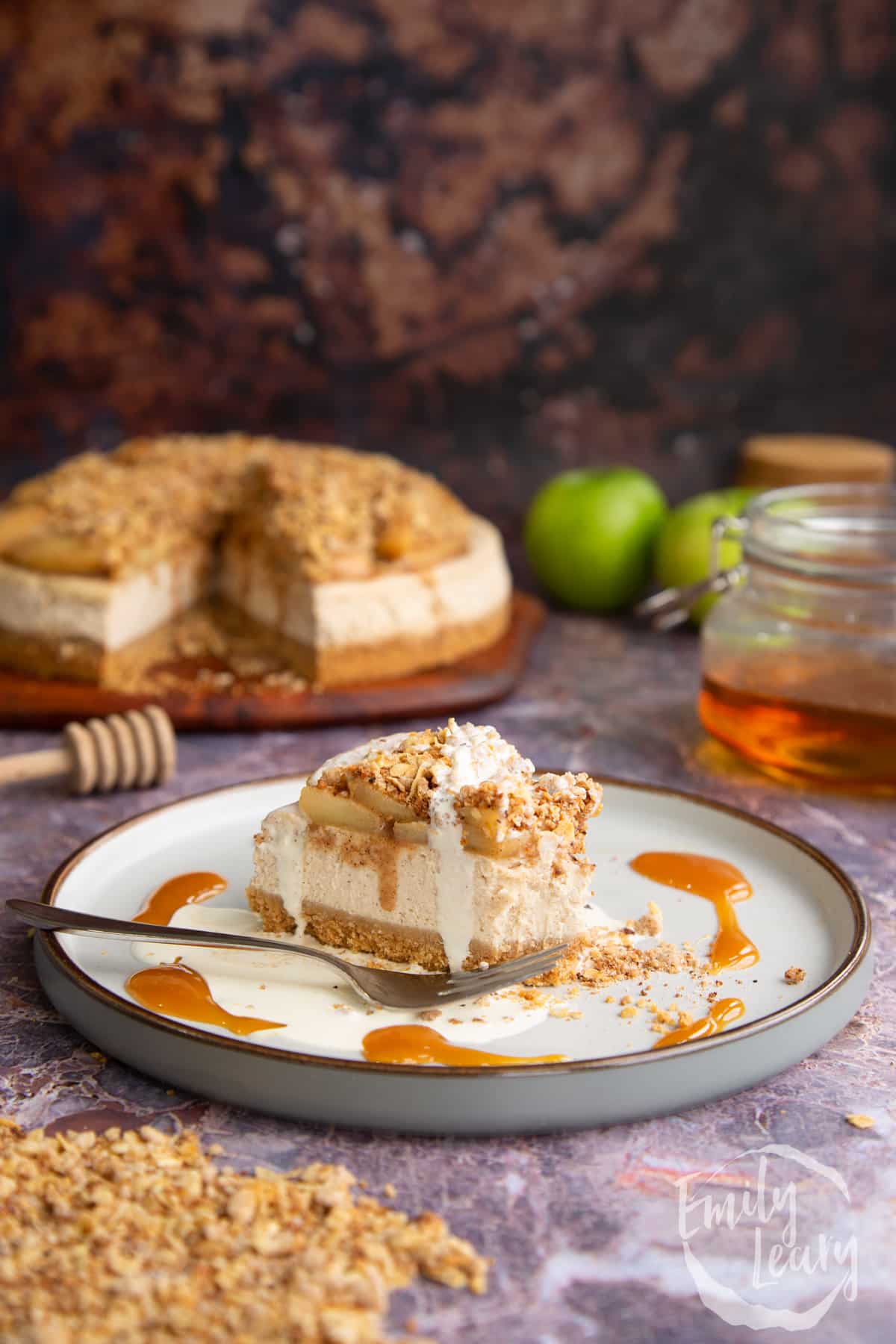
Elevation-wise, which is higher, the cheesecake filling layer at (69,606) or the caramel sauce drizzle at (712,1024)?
the cheesecake filling layer at (69,606)

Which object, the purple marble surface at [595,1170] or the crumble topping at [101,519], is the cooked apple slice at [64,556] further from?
the purple marble surface at [595,1170]

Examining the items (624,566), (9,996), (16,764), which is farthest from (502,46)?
(9,996)

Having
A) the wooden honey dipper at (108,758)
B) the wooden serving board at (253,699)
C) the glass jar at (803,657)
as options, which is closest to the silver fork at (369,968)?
the wooden honey dipper at (108,758)

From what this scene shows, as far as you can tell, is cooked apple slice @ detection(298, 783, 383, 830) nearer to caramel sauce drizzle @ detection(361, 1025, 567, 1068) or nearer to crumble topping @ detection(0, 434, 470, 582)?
caramel sauce drizzle @ detection(361, 1025, 567, 1068)

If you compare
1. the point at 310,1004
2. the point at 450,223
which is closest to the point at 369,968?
the point at 310,1004

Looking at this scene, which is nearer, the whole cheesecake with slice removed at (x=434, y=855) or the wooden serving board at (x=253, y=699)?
the whole cheesecake with slice removed at (x=434, y=855)

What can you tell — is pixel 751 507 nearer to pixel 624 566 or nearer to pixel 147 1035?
pixel 624 566
